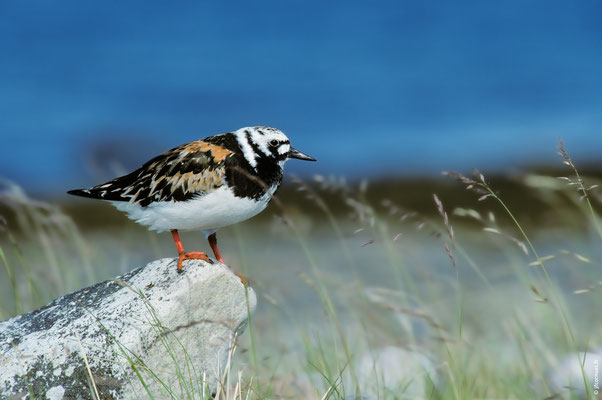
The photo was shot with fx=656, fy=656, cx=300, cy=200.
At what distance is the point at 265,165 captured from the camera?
5219 millimetres

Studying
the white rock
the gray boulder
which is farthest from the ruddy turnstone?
the white rock

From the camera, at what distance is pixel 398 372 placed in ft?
20.1

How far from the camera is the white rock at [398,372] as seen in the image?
5477mm

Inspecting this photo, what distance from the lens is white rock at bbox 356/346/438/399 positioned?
5477mm

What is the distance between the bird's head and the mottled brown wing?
174 mm

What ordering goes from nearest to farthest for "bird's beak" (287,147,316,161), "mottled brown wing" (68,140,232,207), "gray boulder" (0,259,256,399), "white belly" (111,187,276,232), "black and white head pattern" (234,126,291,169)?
1. "gray boulder" (0,259,256,399)
2. "white belly" (111,187,276,232)
3. "mottled brown wing" (68,140,232,207)
4. "black and white head pattern" (234,126,291,169)
5. "bird's beak" (287,147,316,161)

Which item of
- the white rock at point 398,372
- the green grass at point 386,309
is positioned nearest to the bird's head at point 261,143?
the green grass at point 386,309

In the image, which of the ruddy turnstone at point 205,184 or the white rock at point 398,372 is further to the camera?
the white rock at point 398,372

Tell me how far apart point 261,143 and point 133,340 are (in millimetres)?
1811

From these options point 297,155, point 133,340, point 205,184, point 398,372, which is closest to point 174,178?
point 205,184

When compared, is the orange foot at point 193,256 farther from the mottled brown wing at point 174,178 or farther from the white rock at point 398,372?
the white rock at point 398,372

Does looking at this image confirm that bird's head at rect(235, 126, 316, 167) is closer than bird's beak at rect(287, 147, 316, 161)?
Yes

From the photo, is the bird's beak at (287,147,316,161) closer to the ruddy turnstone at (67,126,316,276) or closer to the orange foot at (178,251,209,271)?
the ruddy turnstone at (67,126,316,276)

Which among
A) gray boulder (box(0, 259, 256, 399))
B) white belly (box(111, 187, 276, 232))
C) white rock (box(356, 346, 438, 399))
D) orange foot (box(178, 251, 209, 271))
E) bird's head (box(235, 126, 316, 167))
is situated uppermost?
bird's head (box(235, 126, 316, 167))
